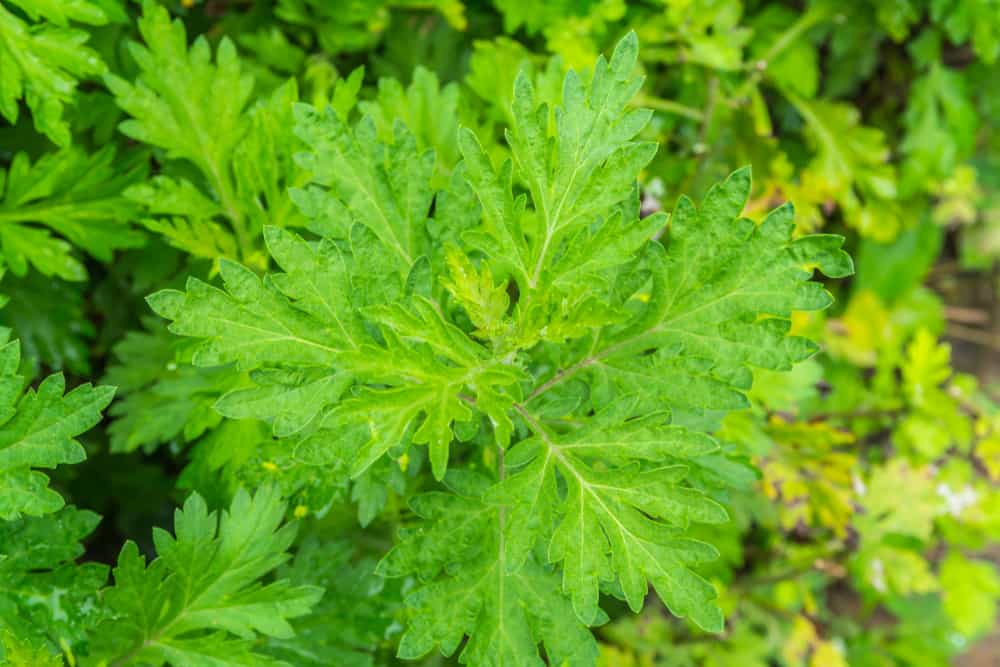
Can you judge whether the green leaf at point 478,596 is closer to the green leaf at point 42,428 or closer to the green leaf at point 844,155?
the green leaf at point 42,428

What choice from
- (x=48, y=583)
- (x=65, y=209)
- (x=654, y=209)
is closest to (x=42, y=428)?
(x=48, y=583)

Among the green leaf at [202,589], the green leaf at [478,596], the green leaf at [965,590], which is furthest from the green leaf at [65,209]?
the green leaf at [965,590]

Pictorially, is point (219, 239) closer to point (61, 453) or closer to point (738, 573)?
point (61, 453)

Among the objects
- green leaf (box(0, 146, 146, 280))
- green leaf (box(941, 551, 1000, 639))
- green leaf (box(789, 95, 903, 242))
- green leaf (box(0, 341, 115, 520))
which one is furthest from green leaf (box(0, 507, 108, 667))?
green leaf (box(941, 551, 1000, 639))

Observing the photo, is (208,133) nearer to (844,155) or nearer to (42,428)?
(42,428)

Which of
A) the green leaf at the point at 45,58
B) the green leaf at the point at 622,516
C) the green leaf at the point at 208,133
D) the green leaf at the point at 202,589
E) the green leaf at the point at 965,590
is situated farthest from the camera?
the green leaf at the point at 965,590
